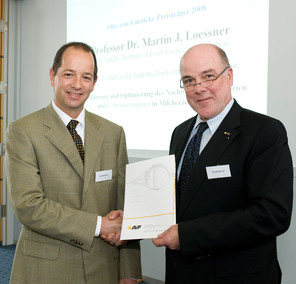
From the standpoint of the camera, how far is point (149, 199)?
1723mm

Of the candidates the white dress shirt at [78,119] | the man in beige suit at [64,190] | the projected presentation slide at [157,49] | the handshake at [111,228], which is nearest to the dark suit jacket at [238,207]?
the handshake at [111,228]

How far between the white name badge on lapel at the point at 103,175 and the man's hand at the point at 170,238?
1.53 ft

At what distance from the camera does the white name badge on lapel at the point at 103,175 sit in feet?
6.13

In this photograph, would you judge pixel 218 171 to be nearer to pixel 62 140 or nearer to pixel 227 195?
pixel 227 195

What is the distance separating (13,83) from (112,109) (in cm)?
199

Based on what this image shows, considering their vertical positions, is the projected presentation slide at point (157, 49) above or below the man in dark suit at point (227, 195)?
above

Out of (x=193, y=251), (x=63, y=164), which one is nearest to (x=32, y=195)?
(x=63, y=164)

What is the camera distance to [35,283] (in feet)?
5.79

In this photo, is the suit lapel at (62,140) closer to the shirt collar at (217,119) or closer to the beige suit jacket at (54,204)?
the beige suit jacket at (54,204)

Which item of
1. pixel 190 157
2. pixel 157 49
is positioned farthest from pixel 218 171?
pixel 157 49

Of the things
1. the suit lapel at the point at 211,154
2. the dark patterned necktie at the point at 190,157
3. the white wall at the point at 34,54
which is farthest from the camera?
the white wall at the point at 34,54

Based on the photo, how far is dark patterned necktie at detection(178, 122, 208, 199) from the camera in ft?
5.63

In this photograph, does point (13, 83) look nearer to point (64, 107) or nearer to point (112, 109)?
point (112, 109)

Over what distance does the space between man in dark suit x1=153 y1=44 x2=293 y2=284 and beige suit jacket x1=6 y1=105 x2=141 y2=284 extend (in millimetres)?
407
